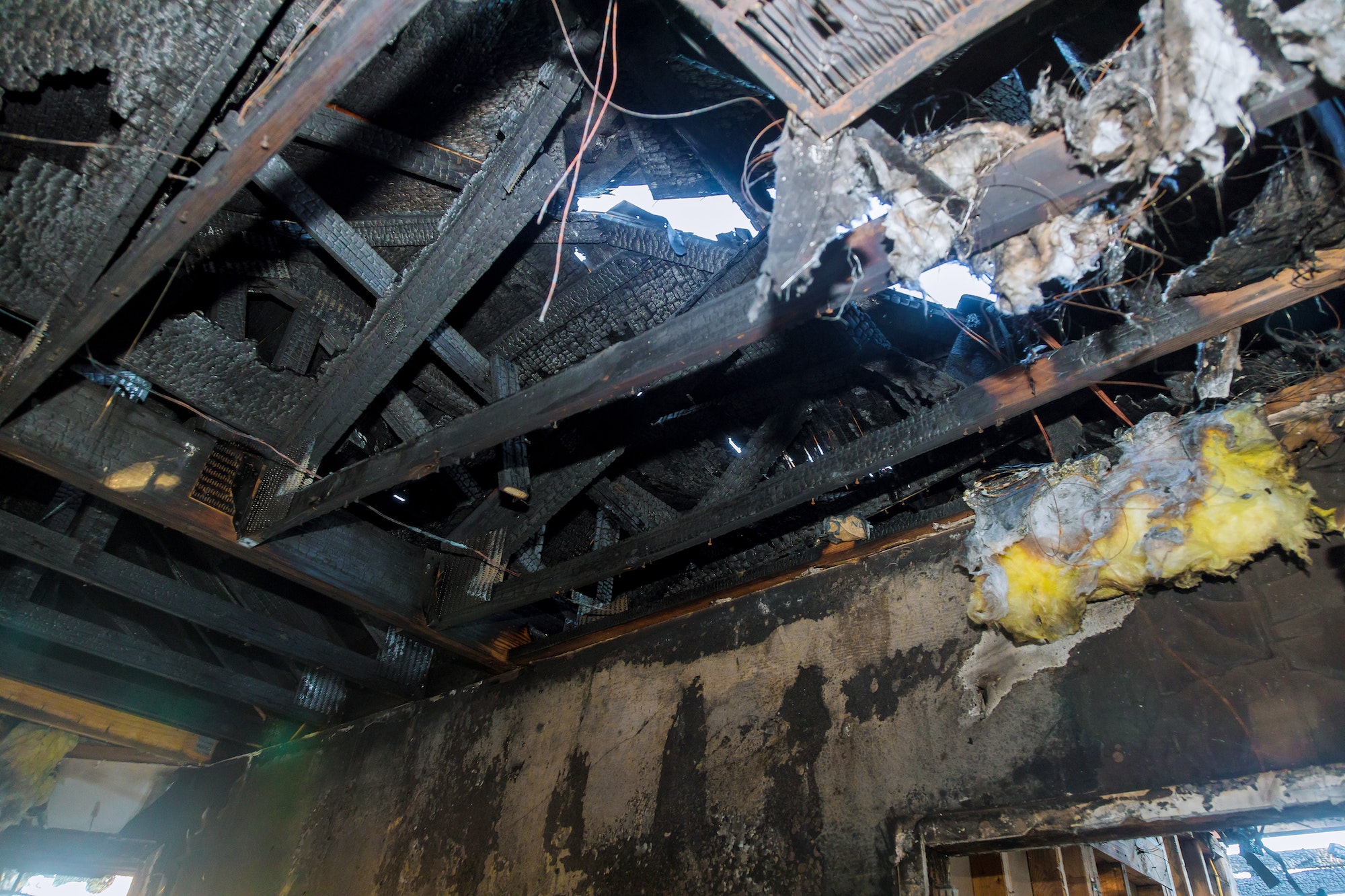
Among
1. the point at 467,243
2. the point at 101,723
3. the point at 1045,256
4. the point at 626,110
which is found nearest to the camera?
the point at 1045,256

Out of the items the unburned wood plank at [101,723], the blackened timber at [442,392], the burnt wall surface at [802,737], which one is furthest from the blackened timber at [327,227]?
the unburned wood plank at [101,723]

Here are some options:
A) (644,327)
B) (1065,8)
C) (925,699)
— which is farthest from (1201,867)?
(1065,8)

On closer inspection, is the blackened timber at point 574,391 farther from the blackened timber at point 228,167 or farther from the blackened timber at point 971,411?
the blackened timber at point 228,167

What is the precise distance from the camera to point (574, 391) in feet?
7.16

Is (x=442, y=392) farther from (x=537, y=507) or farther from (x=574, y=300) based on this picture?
(x=574, y=300)

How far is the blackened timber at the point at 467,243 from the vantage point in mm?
2135

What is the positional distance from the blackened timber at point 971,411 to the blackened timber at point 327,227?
137 cm

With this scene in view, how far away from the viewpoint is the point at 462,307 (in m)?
3.06

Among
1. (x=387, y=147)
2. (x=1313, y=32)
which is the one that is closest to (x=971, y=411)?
(x=1313, y=32)

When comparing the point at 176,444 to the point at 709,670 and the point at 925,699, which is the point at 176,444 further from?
the point at 925,699

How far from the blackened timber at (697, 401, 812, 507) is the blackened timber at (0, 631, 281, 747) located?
3.78 m

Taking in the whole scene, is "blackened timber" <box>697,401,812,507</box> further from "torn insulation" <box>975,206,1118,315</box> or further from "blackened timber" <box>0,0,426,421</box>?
"blackened timber" <box>0,0,426,421</box>

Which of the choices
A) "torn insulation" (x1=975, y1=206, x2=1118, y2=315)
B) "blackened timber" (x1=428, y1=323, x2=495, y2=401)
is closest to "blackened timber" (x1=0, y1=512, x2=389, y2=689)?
"blackened timber" (x1=428, y1=323, x2=495, y2=401)

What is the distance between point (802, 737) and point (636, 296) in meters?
1.73
